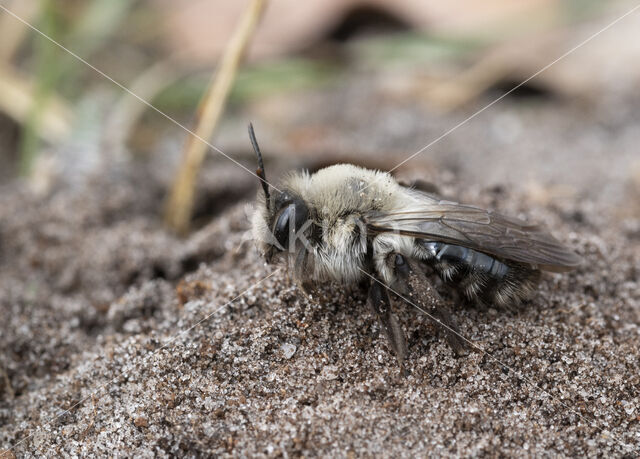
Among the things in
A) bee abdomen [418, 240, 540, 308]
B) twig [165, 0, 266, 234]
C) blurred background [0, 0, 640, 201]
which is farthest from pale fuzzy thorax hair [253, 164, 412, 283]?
blurred background [0, 0, 640, 201]

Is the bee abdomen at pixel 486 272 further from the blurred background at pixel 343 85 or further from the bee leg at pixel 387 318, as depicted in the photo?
the blurred background at pixel 343 85

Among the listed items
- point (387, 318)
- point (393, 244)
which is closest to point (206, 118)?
point (393, 244)

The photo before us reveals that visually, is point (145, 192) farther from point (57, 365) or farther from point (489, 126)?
point (489, 126)

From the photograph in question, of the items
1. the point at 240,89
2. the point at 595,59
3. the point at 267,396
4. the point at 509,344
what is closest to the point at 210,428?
the point at 267,396

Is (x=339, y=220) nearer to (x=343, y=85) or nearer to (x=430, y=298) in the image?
(x=430, y=298)

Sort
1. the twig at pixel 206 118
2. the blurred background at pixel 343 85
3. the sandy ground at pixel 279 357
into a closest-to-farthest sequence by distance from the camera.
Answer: the sandy ground at pixel 279 357 < the twig at pixel 206 118 < the blurred background at pixel 343 85

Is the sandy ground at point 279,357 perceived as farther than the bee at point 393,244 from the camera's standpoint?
No

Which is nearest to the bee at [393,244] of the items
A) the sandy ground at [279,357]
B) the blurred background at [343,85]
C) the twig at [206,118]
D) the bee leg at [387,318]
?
the bee leg at [387,318]

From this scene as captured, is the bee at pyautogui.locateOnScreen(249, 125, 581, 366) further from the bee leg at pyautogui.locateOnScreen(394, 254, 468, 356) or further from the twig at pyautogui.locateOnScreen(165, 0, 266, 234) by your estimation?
the twig at pyautogui.locateOnScreen(165, 0, 266, 234)
